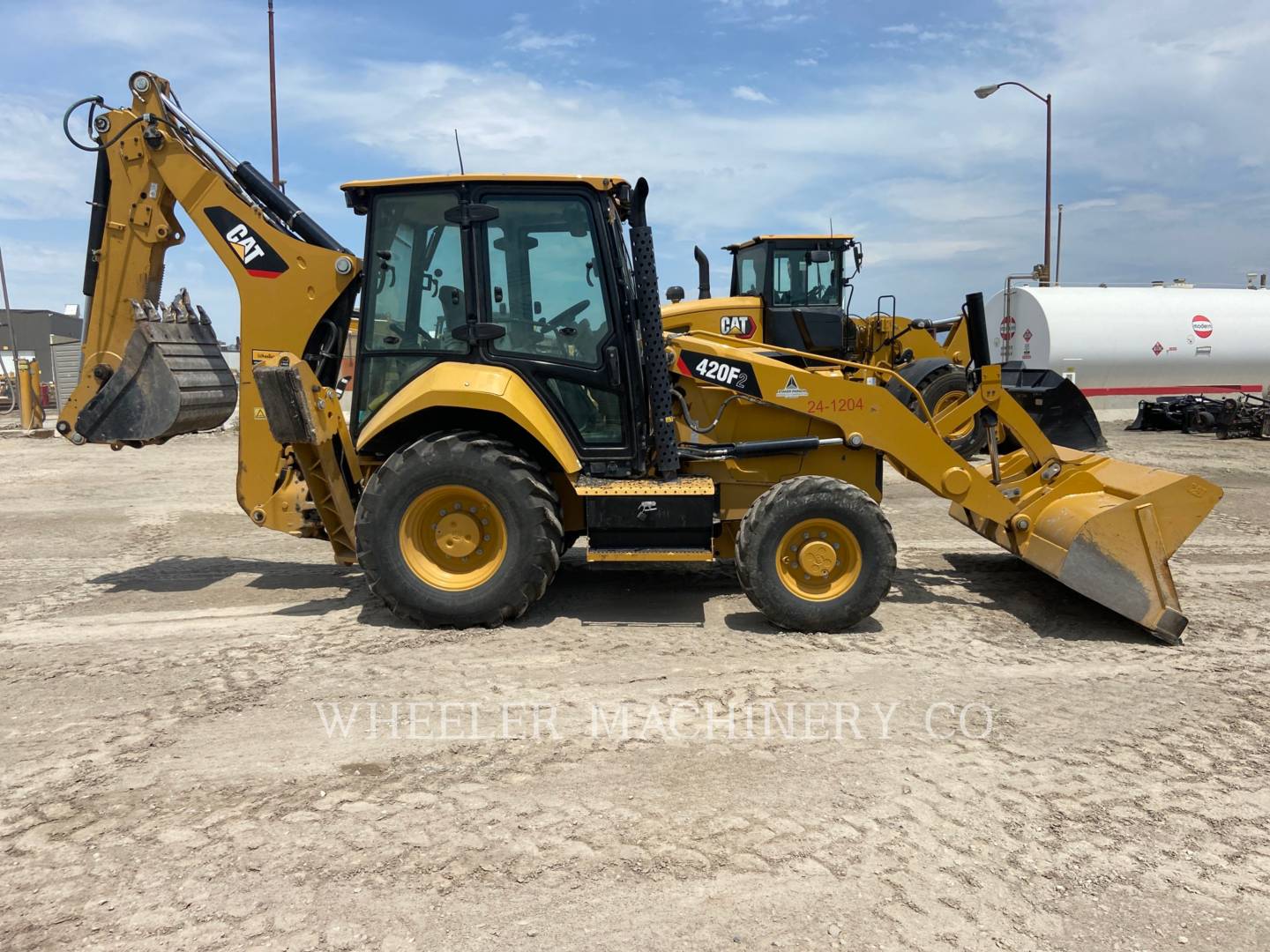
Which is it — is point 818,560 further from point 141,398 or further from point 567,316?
point 141,398

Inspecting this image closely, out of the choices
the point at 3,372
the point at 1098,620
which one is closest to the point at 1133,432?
the point at 1098,620

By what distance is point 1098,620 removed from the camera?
5707mm

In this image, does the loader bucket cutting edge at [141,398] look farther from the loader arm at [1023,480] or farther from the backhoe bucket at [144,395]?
the loader arm at [1023,480]

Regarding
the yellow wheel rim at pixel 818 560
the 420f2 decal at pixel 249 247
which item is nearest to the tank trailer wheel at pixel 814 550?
the yellow wheel rim at pixel 818 560

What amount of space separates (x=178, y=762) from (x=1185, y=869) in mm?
3825

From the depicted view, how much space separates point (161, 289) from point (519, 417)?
3.09 meters

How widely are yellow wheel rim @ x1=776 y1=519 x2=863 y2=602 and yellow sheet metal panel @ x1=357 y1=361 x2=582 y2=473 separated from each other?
1.38 m

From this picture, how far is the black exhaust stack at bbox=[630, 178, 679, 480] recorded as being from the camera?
17.7ft

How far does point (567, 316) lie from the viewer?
5.52 m

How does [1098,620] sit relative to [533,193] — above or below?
below

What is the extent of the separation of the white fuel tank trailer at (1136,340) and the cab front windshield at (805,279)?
930 cm

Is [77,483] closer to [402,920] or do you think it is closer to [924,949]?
[402,920]

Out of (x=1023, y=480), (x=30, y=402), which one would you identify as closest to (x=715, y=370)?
(x=1023, y=480)

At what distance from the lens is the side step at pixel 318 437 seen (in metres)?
5.33
